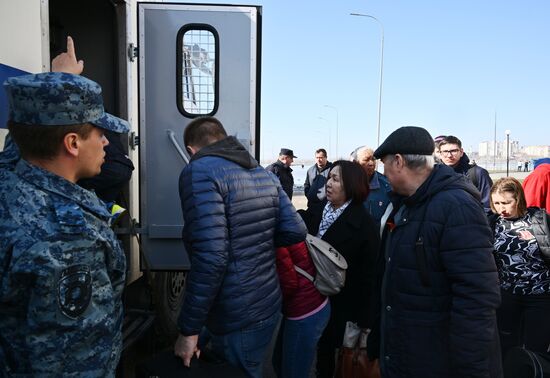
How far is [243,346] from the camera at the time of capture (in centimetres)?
226

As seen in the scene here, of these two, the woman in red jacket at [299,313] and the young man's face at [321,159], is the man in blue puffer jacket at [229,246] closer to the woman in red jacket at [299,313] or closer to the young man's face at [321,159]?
the woman in red jacket at [299,313]

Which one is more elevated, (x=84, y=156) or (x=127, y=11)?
(x=127, y=11)

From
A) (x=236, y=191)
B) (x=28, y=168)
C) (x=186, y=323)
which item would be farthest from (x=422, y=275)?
(x=28, y=168)

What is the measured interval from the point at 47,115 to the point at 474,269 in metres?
1.64

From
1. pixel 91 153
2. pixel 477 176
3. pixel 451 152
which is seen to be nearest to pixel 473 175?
pixel 477 176

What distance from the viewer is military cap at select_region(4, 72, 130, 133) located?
1.36m

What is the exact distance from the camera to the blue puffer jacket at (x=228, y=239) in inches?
81.5

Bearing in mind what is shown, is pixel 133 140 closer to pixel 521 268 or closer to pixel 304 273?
pixel 304 273

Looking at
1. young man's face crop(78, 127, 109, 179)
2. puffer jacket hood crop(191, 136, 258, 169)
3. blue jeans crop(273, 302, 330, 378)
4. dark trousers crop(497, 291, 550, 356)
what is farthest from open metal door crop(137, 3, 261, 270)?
dark trousers crop(497, 291, 550, 356)

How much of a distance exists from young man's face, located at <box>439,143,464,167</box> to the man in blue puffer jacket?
2984 millimetres

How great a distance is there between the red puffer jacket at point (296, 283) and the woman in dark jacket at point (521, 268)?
1.68 m

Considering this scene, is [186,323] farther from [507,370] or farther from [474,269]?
[507,370]

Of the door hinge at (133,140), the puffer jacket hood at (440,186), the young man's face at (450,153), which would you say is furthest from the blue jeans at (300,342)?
the young man's face at (450,153)

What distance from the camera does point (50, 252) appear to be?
128 cm
